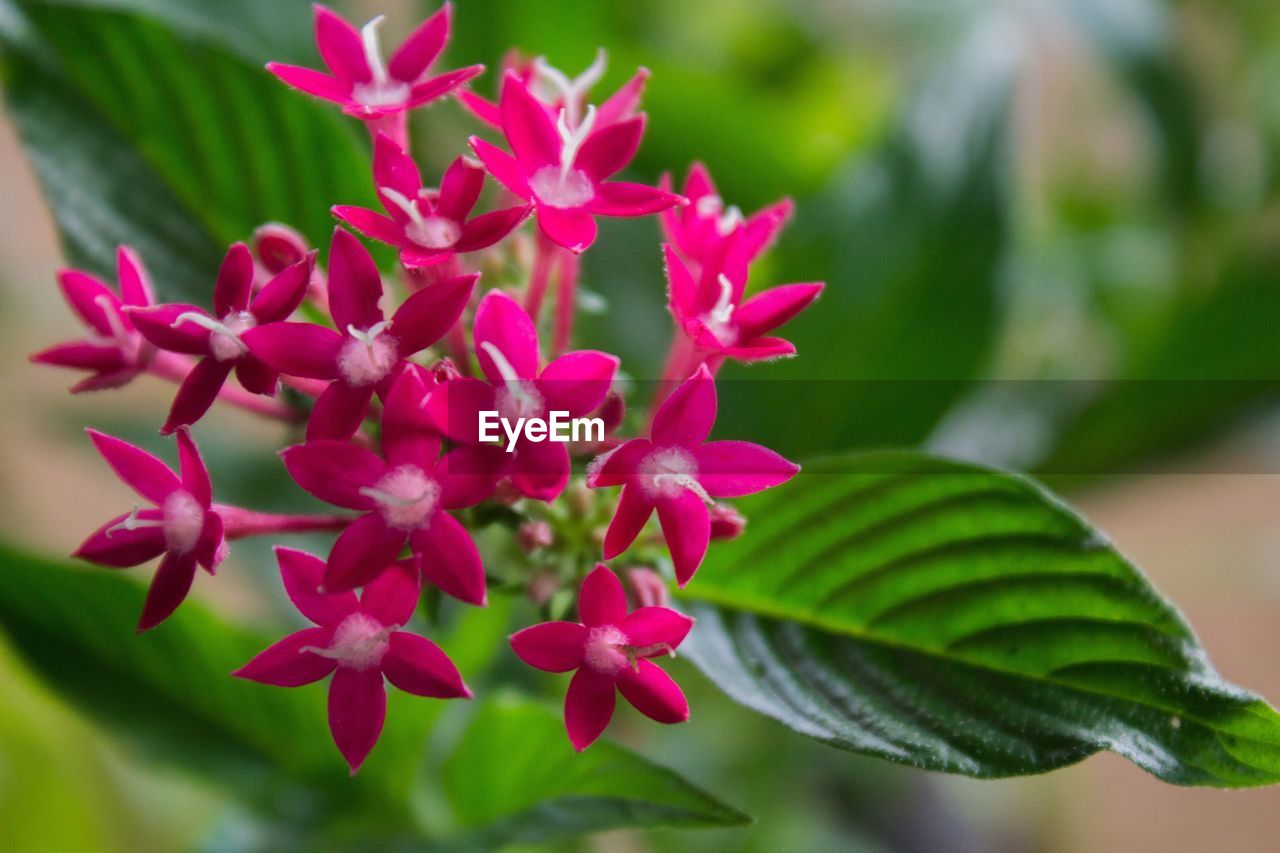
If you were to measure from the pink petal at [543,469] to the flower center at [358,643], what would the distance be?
0.09 meters

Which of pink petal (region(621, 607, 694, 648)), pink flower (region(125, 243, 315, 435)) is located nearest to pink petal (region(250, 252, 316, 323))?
pink flower (region(125, 243, 315, 435))

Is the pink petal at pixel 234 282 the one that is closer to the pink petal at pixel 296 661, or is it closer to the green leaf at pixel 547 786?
the pink petal at pixel 296 661

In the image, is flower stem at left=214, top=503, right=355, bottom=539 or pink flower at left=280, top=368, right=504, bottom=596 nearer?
pink flower at left=280, top=368, right=504, bottom=596

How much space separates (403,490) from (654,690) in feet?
0.45

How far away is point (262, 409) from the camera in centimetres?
67

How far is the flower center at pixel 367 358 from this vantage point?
1.64 ft

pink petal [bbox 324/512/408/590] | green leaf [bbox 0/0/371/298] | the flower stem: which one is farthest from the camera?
green leaf [bbox 0/0/371/298]

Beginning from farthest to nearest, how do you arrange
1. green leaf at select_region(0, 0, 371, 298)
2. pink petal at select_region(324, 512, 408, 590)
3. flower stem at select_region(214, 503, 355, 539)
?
green leaf at select_region(0, 0, 371, 298)
flower stem at select_region(214, 503, 355, 539)
pink petal at select_region(324, 512, 408, 590)

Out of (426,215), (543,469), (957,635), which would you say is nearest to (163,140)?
(426,215)

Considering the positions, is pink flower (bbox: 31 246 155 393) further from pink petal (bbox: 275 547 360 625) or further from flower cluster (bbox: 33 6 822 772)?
pink petal (bbox: 275 547 360 625)

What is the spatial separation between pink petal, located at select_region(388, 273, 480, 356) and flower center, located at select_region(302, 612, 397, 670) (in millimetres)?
118

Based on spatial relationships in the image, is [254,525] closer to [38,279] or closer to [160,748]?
[160,748]

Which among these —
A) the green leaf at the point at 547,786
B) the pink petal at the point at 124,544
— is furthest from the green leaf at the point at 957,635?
the pink petal at the point at 124,544

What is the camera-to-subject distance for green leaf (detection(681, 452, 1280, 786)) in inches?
20.7
